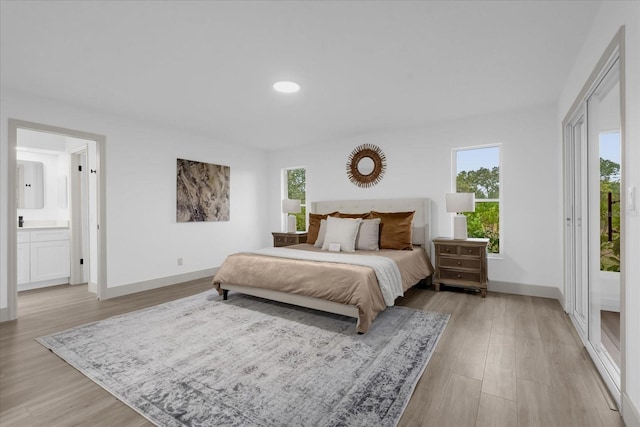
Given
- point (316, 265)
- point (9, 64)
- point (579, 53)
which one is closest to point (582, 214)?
point (579, 53)

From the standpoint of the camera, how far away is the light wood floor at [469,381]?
1.61m

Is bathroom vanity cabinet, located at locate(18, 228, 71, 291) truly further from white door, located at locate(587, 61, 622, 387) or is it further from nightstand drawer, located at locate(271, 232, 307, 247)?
white door, located at locate(587, 61, 622, 387)

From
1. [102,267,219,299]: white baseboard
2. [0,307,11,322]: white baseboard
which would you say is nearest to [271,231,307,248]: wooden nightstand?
[102,267,219,299]: white baseboard

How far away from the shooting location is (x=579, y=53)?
8.11 feet

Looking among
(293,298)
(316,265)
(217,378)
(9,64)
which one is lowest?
(217,378)

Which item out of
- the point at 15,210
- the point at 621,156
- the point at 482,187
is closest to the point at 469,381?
the point at 621,156

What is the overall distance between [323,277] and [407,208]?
2.20 metres

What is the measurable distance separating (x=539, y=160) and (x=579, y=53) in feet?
5.13

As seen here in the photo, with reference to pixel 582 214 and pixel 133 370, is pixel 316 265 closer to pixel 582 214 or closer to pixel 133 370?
pixel 133 370

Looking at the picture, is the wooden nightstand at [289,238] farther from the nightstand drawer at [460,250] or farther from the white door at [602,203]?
the white door at [602,203]

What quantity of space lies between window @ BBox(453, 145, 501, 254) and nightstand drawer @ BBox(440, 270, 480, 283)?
25.0 inches

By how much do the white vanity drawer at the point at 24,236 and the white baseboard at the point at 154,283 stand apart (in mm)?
1747

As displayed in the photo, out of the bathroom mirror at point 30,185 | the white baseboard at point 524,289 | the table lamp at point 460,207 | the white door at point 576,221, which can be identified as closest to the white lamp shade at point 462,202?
the table lamp at point 460,207

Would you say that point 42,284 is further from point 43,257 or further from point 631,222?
point 631,222
